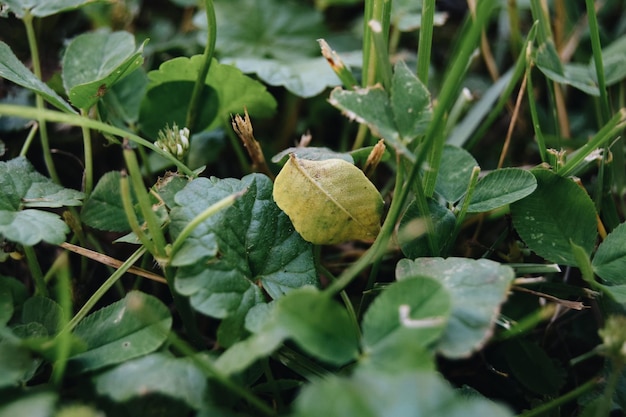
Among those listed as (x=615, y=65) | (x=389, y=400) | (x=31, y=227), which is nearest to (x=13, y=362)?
(x=31, y=227)

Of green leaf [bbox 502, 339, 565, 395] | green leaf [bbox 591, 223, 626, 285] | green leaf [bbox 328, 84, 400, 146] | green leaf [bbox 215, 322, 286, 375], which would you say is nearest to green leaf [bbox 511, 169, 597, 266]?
green leaf [bbox 591, 223, 626, 285]

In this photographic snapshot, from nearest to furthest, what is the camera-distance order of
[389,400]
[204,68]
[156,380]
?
[389,400]
[156,380]
[204,68]

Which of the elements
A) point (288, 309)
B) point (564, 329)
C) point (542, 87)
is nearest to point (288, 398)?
point (288, 309)

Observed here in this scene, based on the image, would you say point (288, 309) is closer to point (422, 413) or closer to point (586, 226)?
point (422, 413)

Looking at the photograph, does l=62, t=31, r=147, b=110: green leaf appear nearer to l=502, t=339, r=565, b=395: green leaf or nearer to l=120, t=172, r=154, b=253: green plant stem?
l=120, t=172, r=154, b=253: green plant stem

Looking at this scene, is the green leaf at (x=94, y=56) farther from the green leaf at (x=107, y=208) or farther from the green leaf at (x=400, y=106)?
the green leaf at (x=400, y=106)

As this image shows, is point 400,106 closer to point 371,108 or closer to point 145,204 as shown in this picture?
point 371,108
